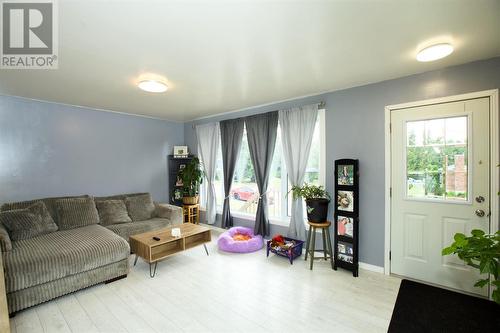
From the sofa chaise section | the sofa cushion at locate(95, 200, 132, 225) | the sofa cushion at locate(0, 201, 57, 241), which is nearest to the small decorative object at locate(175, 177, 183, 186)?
the sofa cushion at locate(95, 200, 132, 225)

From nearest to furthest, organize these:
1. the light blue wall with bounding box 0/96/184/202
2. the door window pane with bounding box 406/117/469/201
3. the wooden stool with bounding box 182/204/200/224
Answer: the door window pane with bounding box 406/117/469/201, the light blue wall with bounding box 0/96/184/202, the wooden stool with bounding box 182/204/200/224

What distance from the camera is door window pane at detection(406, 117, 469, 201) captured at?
230 centimetres

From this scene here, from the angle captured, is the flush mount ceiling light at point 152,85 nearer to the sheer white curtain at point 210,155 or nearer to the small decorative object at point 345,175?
the sheer white curtain at point 210,155

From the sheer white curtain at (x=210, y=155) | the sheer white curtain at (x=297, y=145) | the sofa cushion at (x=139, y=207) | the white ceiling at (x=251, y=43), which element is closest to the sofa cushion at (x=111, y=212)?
the sofa cushion at (x=139, y=207)

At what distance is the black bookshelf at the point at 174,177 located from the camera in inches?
193

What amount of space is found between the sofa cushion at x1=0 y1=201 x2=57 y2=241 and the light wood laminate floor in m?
1.07

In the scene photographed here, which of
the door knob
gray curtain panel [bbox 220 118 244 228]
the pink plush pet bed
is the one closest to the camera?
the door knob

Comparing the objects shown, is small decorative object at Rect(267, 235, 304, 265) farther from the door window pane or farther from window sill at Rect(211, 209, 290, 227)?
the door window pane

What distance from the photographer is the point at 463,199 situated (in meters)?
2.29

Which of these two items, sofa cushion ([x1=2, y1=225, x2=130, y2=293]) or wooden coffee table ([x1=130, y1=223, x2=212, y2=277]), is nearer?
sofa cushion ([x1=2, y1=225, x2=130, y2=293])

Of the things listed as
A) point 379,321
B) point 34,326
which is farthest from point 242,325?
point 34,326

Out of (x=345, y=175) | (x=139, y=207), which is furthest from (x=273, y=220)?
(x=139, y=207)

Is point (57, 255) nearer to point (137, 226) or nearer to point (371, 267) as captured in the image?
point (137, 226)

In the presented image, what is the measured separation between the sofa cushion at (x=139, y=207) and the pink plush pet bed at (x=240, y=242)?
57.9 inches
